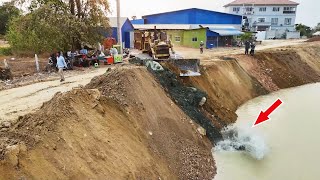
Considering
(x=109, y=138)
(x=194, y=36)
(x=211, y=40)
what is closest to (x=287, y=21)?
(x=211, y=40)

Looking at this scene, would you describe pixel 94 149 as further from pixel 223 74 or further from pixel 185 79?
pixel 223 74

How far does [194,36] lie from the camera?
39.1 meters

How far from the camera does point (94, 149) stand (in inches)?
320

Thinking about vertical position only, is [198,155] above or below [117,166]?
below

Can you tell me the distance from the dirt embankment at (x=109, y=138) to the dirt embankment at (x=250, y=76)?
13.9 feet

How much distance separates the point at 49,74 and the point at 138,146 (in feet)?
34.6

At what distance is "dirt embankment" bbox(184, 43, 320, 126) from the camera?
1689cm

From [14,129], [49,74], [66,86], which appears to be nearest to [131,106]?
[14,129]

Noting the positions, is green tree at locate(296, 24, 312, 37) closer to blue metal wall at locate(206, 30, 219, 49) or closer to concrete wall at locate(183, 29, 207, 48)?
blue metal wall at locate(206, 30, 219, 49)

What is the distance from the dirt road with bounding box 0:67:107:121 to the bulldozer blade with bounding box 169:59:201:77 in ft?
16.3

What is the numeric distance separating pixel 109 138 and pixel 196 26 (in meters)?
35.3

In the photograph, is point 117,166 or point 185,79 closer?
point 117,166

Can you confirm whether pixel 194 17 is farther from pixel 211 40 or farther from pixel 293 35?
pixel 293 35

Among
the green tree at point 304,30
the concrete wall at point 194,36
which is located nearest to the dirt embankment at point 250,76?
the concrete wall at point 194,36
